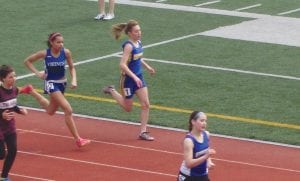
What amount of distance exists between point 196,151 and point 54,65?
492 cm

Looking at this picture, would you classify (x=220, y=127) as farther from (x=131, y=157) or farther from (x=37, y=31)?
(x=37, y=31)

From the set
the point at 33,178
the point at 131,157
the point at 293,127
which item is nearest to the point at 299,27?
the point at 293,127

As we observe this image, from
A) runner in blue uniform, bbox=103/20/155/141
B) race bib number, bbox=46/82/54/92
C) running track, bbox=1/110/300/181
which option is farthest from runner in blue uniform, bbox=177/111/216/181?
race bib number, bbox=46/82/54/92

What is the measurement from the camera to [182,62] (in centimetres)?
2434

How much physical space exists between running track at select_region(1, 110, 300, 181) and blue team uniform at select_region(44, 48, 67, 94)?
1034 mm

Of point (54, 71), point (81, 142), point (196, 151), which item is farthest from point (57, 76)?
point (196, 151)

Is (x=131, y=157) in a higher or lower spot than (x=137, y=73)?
lower

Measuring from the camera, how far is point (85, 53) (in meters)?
25.2

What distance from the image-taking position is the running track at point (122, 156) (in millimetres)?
16188

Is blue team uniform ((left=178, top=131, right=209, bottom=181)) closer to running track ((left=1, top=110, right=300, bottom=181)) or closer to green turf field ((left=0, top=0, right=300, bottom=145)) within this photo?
running track ((left=1, top=110, right=300, bottom=181))

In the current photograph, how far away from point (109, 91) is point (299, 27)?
11157 millimetres

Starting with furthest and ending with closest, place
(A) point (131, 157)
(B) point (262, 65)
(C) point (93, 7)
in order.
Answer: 1. (C) point (93, 7)
2. (B) point (262, 65)
3. (A) point (131, 157)

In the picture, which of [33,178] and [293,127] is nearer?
[33,178]

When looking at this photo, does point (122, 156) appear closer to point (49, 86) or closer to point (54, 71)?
point (49, 86)
